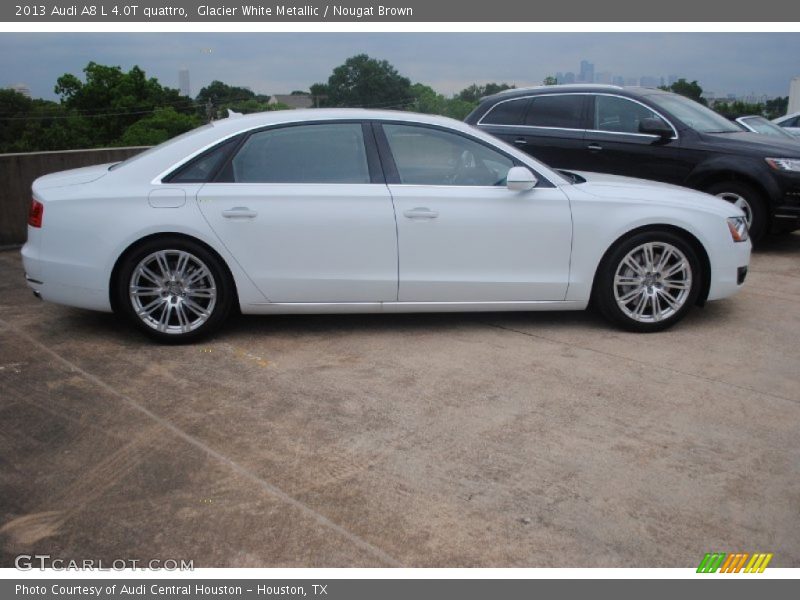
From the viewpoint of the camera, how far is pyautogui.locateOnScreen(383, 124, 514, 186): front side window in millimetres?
5703

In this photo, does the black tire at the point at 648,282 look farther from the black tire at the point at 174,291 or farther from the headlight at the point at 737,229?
the black tire at the point at 174,291

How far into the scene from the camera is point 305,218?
5504 millimetres

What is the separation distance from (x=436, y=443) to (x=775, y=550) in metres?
1.59

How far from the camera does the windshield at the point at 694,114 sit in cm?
875

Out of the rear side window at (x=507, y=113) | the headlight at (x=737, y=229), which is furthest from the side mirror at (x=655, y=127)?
the headlight at (x=737, y=229)

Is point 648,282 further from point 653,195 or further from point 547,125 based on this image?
point 547,125

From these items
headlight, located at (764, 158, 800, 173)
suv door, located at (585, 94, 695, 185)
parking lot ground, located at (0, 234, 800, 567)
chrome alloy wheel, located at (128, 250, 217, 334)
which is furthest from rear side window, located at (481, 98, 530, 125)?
chrome alloy wheel, located at (128, 250, 217, 334)

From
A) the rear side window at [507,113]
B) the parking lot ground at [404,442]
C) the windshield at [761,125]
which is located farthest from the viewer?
the windshield at [761,125]

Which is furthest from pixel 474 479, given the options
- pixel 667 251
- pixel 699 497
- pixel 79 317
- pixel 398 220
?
pixel 79 317

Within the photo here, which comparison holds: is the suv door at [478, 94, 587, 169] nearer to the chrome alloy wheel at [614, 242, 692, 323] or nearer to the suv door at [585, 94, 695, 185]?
the suv door at [585, 94, 695, 185]

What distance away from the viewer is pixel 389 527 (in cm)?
333

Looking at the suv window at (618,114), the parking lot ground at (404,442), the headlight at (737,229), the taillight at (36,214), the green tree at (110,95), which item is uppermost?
the green tree at (110,95)

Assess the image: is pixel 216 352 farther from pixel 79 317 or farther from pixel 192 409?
pixel 79 317

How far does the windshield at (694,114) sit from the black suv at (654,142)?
0.02 meters
